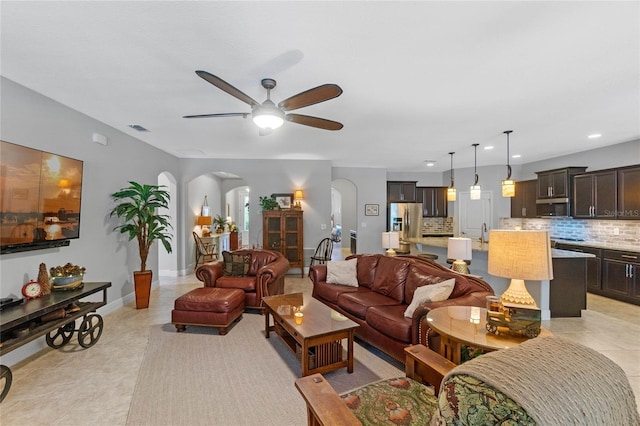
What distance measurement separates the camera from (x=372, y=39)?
6.83ft

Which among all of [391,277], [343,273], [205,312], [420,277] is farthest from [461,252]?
[205,312]

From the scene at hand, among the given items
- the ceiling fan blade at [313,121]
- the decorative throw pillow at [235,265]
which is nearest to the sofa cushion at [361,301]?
the decorative throw pillow at [235,265]

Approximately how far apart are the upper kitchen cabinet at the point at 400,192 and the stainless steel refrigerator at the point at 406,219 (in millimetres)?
401

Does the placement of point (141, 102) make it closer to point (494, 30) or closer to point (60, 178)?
point (60, 178)

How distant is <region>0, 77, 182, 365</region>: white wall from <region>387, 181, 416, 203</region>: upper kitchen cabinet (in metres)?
5.85

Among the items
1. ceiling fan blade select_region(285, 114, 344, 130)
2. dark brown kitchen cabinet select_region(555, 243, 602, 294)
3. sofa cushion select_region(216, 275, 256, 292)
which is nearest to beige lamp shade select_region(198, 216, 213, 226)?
sofa cushion select_region(216, 275, 256, 292)

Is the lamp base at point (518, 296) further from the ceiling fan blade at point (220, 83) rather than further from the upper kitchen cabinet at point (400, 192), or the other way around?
the upper kitchen cabinet at point (400, 192)

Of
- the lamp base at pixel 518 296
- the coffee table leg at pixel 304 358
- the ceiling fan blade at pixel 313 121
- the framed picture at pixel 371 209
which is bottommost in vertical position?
the coffee table leg at pixel 304 358

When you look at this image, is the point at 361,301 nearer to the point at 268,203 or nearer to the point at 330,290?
the point at 330,290

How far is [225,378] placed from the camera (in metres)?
2.55

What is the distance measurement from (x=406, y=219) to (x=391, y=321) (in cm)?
550

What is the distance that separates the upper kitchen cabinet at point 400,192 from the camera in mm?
8359

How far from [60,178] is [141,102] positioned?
122 centimetres

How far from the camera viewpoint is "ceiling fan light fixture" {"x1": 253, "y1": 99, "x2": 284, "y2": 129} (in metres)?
2.50
